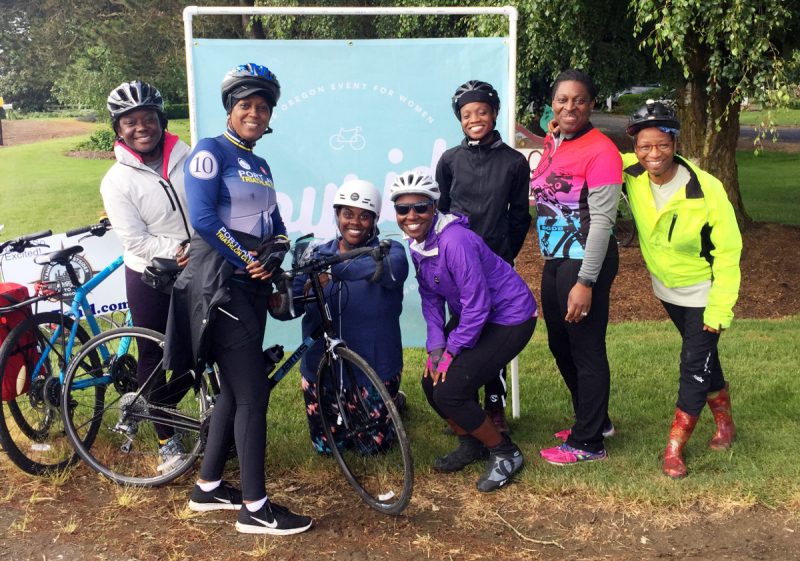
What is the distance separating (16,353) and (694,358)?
11.7 ft

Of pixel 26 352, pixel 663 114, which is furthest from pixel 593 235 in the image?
pixel 26 352

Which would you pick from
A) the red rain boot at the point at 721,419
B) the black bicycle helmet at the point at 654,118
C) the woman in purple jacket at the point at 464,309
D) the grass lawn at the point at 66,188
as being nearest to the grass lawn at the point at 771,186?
the grass lawn at the point at 66,188

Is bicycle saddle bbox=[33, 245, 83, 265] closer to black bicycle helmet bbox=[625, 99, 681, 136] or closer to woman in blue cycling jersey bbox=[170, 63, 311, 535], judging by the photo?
woman in blue cycling jersey bbox=[170, 63, 311, 535]

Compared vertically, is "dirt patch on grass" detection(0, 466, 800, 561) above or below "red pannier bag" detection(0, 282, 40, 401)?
below

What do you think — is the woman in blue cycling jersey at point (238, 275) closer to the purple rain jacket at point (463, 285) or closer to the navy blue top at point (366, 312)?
the navy blue top at point (366, 312)

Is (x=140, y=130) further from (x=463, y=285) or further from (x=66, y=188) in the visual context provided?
(x=66, y=188)

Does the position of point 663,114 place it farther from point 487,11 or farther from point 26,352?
point 26,352

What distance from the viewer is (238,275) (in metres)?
3.68

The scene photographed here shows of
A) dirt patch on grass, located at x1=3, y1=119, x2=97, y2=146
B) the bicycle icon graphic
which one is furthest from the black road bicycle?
dirt patch on grass, located at x1=3, y1=119, x2=97, y2=146

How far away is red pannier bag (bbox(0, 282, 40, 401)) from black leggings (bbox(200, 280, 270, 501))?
1281 millimetres

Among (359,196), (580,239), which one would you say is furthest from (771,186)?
(359,196)

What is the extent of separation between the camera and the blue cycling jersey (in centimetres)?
350

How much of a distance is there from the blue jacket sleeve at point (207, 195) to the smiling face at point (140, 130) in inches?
22.7

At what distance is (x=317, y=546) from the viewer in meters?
3.66
